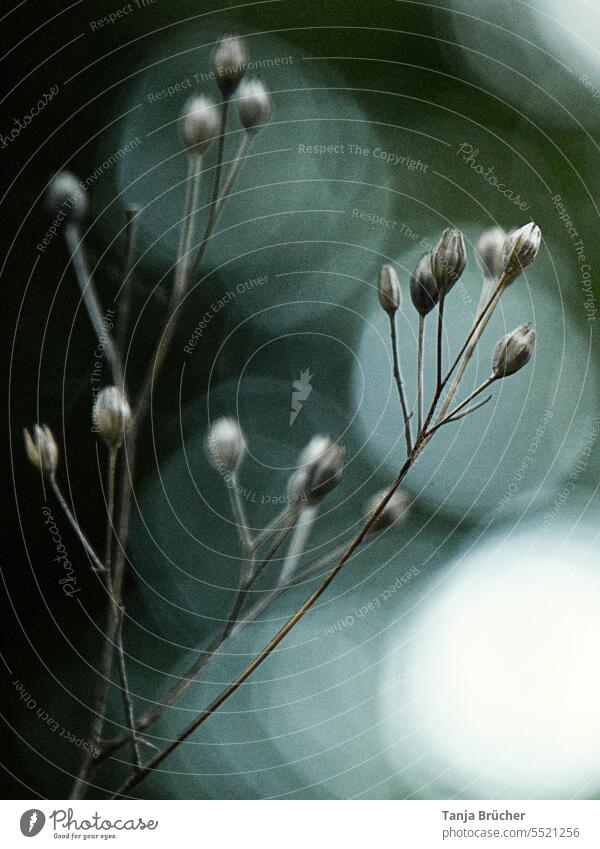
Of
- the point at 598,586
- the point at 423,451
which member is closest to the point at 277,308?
the point at 423,451

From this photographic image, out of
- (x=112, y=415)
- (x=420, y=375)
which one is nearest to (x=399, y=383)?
(x=420, y=375)

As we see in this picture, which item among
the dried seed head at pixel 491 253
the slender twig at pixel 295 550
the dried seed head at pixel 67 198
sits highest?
the dried seed head at pixel 67 198

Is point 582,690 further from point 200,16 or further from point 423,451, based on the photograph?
point 200,16

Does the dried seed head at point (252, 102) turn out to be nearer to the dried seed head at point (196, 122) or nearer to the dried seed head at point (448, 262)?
the dried seed head at point (196, 122)

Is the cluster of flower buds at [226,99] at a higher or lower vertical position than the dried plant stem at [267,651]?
higher

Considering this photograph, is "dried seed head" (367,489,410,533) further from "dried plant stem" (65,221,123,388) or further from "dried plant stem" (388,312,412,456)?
"dried plant stem" (65,221,123,388)

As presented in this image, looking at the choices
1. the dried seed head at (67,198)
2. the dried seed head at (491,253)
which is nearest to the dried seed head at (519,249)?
the dried seed head at (491,253)
